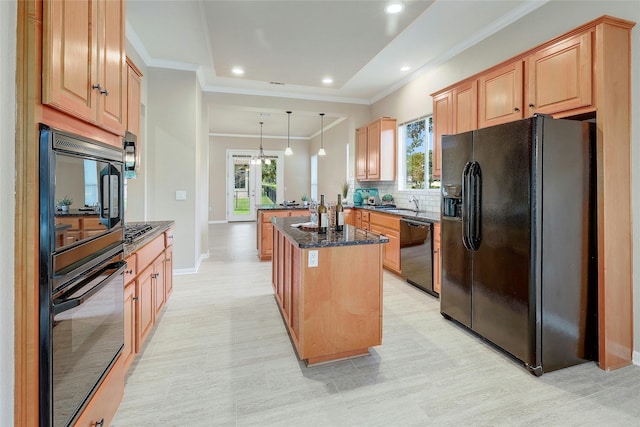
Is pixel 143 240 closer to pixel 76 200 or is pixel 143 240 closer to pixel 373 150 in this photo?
pixel 76 200

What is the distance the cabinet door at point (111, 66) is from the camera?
1.39 metres

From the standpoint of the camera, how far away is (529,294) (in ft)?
7.00

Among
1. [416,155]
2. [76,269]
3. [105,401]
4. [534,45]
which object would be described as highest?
[534,45]

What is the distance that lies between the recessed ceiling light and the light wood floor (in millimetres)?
3024

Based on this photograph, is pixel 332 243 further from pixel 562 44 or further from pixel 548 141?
pixel 562 44

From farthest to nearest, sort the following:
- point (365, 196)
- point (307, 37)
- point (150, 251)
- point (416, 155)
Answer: point (365, 196), point (416, 155), point (307, 37), point (150, 251)

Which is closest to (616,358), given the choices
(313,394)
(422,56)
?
(313,394)

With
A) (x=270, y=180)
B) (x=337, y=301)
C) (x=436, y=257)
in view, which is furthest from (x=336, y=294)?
(x=270, y=180)

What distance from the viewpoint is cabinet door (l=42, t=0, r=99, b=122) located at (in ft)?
3.33

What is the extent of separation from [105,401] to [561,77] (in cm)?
363

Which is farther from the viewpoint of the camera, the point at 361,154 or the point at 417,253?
the point at 361,154

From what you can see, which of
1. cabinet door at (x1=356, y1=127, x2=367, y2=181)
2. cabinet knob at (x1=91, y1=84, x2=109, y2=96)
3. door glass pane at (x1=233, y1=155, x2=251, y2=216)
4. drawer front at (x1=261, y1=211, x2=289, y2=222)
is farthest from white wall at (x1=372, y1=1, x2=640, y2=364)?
door glass pane at (x1=233, y1=155, x2=251, y2=216)

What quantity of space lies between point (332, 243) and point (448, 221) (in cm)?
136

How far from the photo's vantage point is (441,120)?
385 cm
